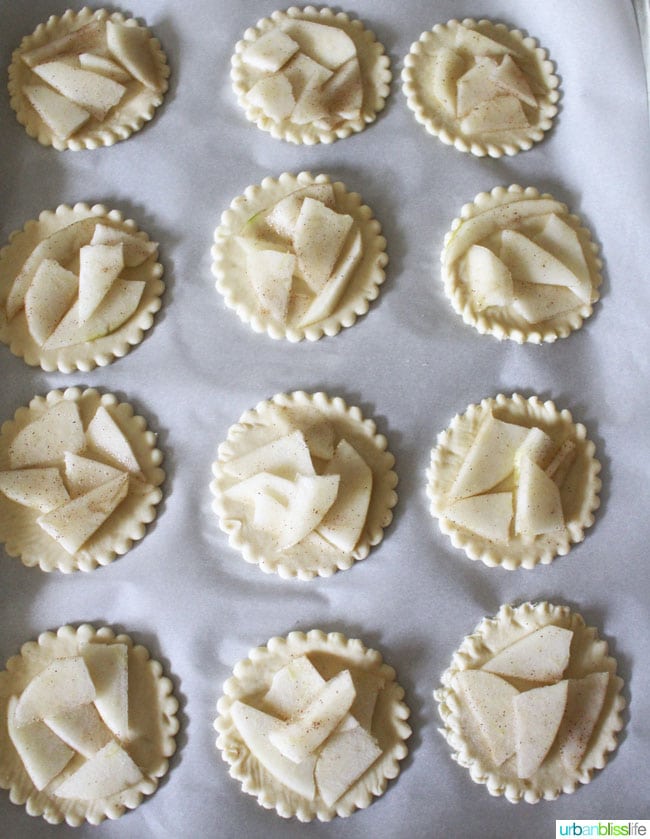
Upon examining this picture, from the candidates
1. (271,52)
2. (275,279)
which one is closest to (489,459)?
(275,279)

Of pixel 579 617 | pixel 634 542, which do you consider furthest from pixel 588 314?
pixel 579 617

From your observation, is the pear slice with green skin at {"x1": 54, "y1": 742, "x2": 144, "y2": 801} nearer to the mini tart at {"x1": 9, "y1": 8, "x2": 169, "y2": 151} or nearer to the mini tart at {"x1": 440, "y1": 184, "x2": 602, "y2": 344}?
the mini tart at {"x1": 440, "y1": 184, "x2": 602, "y2": 344}

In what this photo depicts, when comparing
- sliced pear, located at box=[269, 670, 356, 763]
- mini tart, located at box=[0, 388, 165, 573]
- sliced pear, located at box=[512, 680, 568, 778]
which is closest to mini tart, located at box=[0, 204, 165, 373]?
mini tart, located at box=[0, 388, 165, 573]

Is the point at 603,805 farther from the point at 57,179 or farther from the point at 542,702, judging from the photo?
the point at 57,179

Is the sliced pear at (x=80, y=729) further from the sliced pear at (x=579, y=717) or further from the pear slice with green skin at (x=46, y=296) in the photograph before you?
the sliced pear at (x=579, y=717)

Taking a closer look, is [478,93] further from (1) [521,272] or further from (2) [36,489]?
(2) [36,489]

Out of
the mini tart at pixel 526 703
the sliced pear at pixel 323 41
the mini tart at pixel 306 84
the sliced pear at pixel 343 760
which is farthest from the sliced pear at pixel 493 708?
the sliced pear at pixel 323 41
